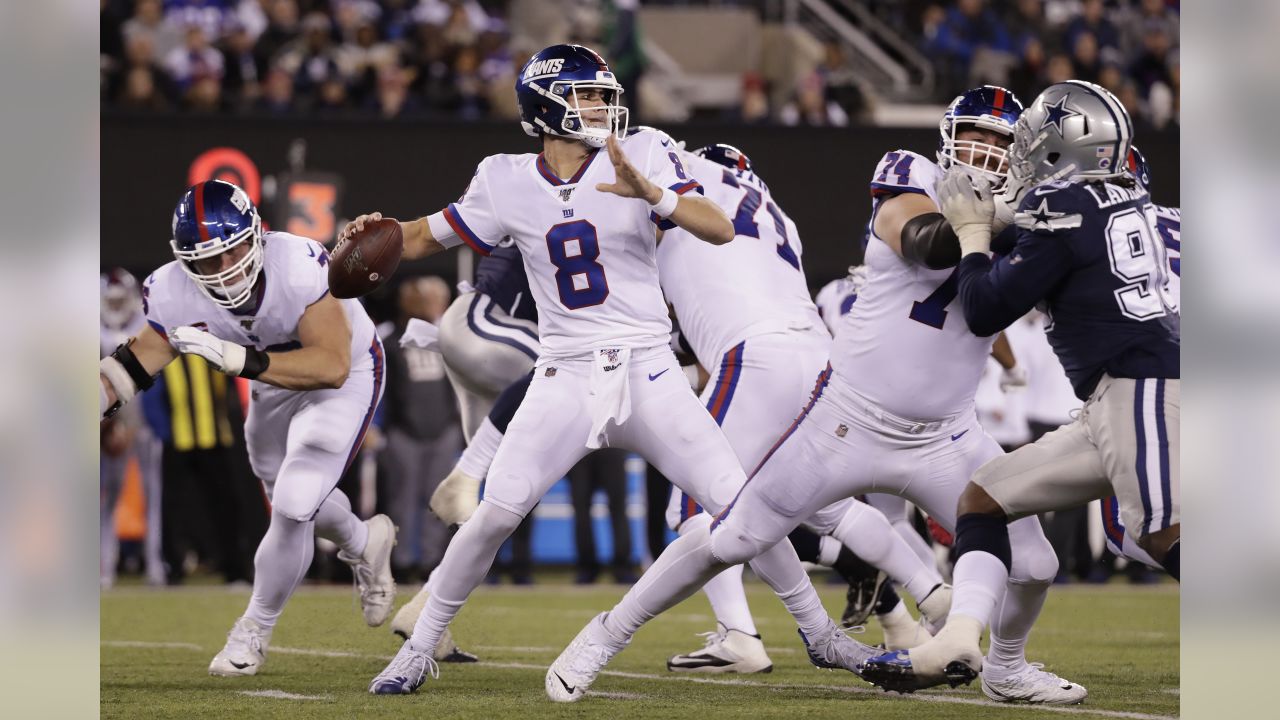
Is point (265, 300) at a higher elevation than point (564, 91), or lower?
lower

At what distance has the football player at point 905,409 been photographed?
454cm

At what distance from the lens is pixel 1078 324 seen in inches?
166

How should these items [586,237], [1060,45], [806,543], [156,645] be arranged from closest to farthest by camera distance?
[586,237], [806,543], [156,645], [1060,45]

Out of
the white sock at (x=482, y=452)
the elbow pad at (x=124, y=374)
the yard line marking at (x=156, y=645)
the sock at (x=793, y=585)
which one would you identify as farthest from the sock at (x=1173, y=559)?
the yard line marking at (x=156, y=645)

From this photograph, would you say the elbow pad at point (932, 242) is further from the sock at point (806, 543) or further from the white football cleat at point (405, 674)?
the sock at point (806, 543)

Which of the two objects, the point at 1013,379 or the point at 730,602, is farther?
the point at 1013,379

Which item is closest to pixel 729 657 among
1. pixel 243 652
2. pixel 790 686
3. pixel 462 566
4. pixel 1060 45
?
pixel 790 686

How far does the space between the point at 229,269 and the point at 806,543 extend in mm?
2399

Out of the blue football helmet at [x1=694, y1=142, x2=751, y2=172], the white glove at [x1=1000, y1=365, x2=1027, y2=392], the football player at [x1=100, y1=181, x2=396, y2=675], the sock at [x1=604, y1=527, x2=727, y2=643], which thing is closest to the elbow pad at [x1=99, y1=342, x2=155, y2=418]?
the football player at [x1=100, y1=181, x2=396, y2=675]

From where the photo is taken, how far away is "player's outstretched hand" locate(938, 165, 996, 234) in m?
4.30

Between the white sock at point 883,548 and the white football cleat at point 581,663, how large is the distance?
103 cm

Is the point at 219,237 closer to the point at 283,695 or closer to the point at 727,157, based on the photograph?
the point at 283,695

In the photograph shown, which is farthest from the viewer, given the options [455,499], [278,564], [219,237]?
[455,499]

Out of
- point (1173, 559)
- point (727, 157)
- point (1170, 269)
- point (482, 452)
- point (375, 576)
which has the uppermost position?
point (727, 157)
